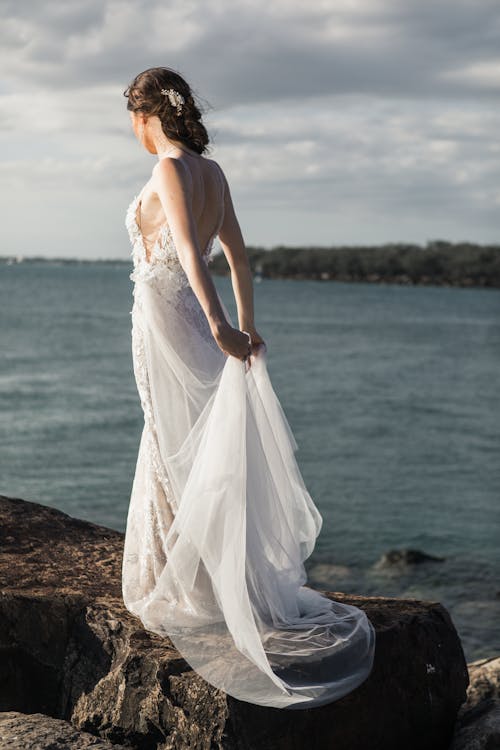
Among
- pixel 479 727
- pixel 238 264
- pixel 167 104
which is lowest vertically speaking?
pixel 479 727

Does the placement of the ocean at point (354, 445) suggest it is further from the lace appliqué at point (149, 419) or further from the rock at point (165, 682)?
the lace appliqué at point (149, 419)

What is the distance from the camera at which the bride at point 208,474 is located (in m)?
4.09

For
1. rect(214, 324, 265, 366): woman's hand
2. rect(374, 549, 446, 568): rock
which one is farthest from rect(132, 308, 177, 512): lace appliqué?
rect(374, 549, 446, 568): rock

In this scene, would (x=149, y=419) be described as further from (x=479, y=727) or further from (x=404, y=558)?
(x=404, y=558)

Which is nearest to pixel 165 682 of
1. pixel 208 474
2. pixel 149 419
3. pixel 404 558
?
pixel 208 474

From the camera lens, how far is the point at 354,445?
21.8m

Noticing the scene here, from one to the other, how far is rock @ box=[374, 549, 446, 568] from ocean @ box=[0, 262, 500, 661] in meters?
0.12

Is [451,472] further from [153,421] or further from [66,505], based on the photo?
[153,421]

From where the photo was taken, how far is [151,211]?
4.39m

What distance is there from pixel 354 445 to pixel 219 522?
17.8 meters

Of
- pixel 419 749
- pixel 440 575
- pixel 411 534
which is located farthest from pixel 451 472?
pixel 419 749

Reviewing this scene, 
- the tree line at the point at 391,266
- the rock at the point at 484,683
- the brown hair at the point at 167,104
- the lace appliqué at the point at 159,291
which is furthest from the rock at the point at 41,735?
the tree line at the point at 391,266

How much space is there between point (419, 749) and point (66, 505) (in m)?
11.6

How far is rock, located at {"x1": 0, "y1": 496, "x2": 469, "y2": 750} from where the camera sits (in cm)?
394
